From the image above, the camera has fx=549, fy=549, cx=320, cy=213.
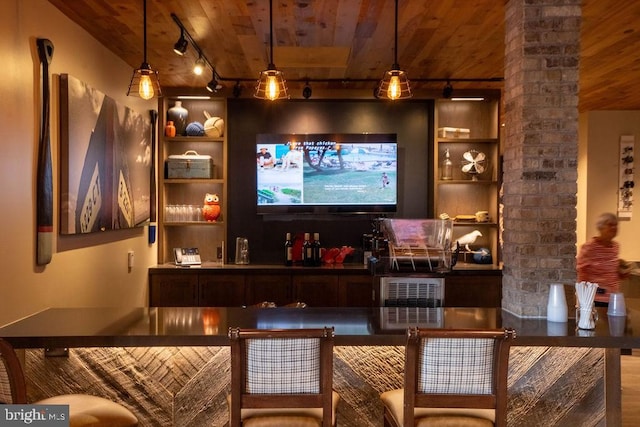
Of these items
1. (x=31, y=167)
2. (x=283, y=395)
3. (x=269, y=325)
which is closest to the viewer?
(x=283, y=395)

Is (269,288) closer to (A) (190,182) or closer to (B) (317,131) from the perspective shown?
(A) (190,182)

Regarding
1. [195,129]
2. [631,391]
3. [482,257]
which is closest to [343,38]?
[195,129]

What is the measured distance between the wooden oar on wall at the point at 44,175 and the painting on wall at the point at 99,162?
0.22 m

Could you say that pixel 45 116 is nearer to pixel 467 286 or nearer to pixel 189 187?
pixel 189 187

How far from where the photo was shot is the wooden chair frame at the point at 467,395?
2.00 m

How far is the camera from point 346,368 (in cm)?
268

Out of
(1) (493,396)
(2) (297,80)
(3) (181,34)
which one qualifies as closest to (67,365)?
(1) (493,396)

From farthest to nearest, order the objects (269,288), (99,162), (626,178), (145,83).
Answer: (626,178) < (269,288) < (99,162) < (145,83)

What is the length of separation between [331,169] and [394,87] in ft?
7.52

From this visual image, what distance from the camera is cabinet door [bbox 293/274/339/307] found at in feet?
17.2

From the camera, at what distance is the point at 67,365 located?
101 inches

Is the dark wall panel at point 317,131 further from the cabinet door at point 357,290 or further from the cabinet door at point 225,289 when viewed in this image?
the cabinet door at point 357,290

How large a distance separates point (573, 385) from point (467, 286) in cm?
258

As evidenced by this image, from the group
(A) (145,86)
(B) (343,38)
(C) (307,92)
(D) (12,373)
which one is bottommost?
(D) (12,373)
